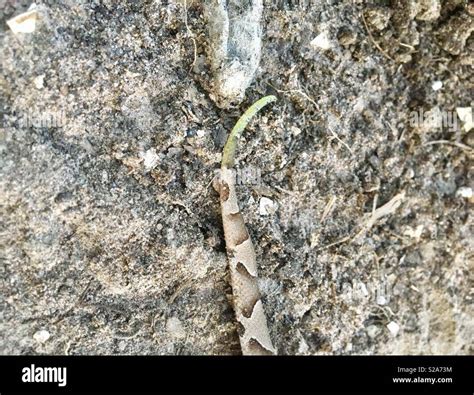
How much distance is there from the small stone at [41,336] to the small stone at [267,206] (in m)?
0.79

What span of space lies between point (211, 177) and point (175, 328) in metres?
0.52

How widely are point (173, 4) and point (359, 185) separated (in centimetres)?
89

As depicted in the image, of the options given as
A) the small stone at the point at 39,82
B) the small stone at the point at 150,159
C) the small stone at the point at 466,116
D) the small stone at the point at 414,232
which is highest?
the small stone at the point at 39,82

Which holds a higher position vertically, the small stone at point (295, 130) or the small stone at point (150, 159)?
the small stone at point (295, 130)

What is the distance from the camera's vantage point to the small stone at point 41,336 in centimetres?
182

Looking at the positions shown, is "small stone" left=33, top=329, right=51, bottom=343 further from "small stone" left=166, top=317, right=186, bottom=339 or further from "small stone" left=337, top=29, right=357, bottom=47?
"small stone" left=337, top=29, right=357, bottom=47

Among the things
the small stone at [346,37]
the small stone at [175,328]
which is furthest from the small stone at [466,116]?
the small stone at [175,328]

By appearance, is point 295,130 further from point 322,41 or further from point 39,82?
point 39,82

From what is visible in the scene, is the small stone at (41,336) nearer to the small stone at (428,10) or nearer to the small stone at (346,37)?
the small stone at (346,37)

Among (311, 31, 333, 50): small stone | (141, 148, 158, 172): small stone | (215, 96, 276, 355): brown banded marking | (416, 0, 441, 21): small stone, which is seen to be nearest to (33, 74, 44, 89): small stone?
(141, 148, 158, 172): small stone

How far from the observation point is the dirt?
1.76m
